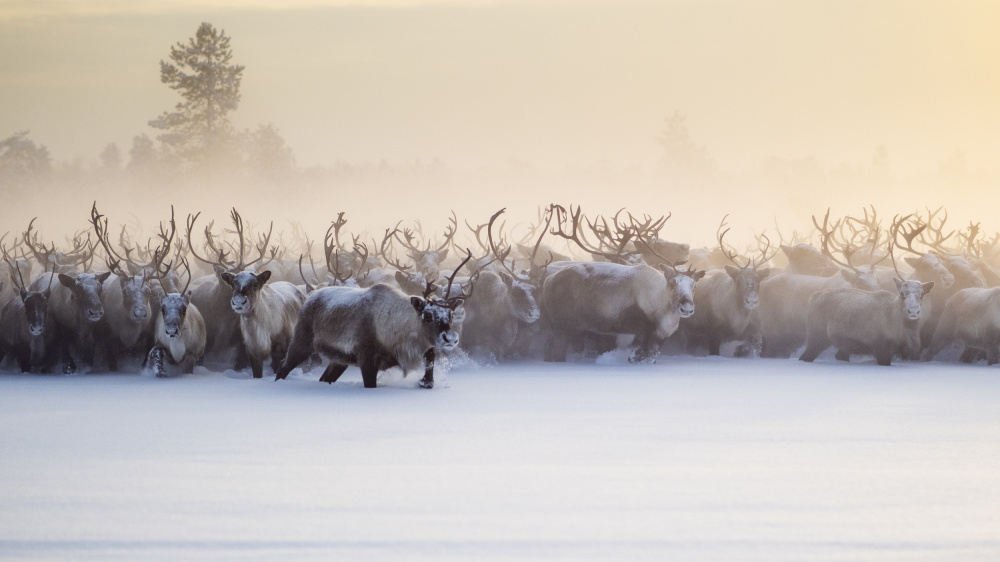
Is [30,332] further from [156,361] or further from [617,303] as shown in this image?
[617,303]

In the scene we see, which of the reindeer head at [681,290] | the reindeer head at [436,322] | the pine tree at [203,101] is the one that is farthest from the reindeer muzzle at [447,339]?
the pine tree at [203,101]

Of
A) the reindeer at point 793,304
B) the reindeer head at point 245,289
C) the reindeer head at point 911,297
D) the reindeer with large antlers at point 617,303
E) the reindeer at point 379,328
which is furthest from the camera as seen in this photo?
the reindeer at point 793,304

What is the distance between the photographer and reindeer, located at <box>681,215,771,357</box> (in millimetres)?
13500

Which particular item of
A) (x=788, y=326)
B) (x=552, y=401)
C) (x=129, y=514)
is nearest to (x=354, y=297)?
(x=552, y=401)

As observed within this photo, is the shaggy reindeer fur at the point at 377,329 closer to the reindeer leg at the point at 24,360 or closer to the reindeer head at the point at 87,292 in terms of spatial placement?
the reindeer head at the point at 87,292

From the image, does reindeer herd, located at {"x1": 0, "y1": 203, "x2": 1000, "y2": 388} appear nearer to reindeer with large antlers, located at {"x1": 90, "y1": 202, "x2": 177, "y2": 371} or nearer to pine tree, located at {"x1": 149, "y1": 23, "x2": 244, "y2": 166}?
reindeer with large antlers, located at {"x1": 90, "y1": 202, "x2": 177, "y2": 371}

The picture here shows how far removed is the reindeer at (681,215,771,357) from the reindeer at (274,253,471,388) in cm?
499

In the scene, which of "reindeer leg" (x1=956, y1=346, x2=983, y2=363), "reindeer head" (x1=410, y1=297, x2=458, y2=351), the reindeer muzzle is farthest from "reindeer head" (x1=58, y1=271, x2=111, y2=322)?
"reindeer leg" (x1=956, y1=346, x2=983, y2=363)

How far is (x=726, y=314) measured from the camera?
13703mm

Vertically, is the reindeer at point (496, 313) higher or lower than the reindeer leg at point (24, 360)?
higher

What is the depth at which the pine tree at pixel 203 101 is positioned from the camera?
50594mm

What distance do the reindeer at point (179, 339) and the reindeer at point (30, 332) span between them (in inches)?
51.9

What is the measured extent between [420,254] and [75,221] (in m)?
52.7

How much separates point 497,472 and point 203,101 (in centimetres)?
4816
